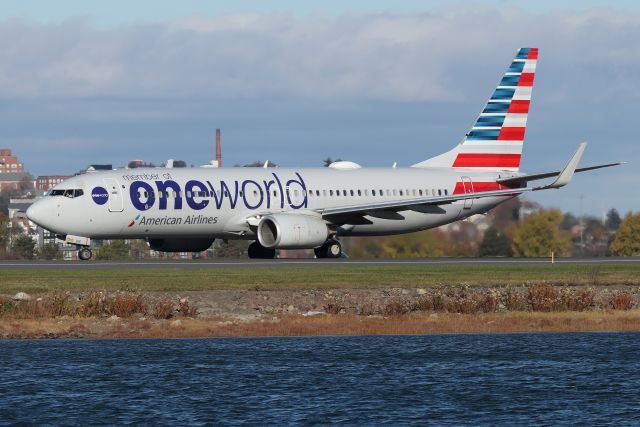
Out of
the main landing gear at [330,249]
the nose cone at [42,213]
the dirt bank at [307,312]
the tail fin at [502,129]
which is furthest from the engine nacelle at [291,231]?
the dirt bank at [307,312]

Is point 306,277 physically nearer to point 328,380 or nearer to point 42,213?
point 42,213

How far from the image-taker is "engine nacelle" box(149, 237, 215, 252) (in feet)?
230

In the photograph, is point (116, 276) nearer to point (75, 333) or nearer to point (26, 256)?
point (75, 333)

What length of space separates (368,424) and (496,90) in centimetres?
4957

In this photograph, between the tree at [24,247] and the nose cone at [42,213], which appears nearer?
the nose cone at [42,213]

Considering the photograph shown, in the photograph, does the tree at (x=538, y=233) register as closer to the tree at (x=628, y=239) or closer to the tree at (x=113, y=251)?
the tree at (x=628, y=239)

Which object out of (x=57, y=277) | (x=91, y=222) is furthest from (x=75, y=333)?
(x=91, y=222)

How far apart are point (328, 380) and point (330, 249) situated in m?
34.2

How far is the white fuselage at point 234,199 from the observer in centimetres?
6531

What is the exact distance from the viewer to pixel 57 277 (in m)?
55.3

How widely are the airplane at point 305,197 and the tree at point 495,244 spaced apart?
244 centimetres

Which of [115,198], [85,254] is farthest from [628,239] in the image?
[115,198]

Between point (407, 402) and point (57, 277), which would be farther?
point (57, 277)

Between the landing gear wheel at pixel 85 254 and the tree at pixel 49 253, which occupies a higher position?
the tree at pixel 49 253
